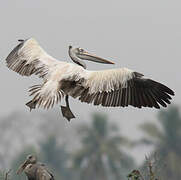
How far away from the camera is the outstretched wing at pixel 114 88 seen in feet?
35.3

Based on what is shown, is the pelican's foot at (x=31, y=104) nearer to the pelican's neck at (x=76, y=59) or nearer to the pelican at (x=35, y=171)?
the pelican at (x=35, y=171)

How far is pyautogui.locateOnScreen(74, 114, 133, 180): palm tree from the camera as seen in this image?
172ft

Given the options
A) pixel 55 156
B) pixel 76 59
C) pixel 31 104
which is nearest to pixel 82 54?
pixel 76 59

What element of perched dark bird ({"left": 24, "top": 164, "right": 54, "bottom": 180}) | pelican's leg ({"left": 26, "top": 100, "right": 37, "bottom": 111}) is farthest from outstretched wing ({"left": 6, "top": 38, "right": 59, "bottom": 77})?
perched dark bird ({"left": 24, "top": 164, "right": 54, "bottom": 180})

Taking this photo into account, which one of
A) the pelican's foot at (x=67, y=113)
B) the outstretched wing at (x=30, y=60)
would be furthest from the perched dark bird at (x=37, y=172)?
the outstretched wing at (x=30, y=60)

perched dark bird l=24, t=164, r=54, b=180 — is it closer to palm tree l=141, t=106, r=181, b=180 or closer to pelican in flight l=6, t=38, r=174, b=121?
pelican in flight l=6, t=38, r=174, b=121

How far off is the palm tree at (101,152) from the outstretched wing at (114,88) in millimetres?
39761

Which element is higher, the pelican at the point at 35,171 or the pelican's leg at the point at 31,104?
the pelican's leg at the point at 31,104

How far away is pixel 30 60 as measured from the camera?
1180 cm

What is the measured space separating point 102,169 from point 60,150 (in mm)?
11874

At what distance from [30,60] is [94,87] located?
4.91 feet

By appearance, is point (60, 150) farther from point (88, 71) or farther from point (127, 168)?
point (88, 71)

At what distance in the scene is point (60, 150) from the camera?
208 ft

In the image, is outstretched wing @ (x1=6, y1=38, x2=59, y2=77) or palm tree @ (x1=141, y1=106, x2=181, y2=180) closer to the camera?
outstretched wing @ (x1=6, y1=38, x2=59, y2=77)
